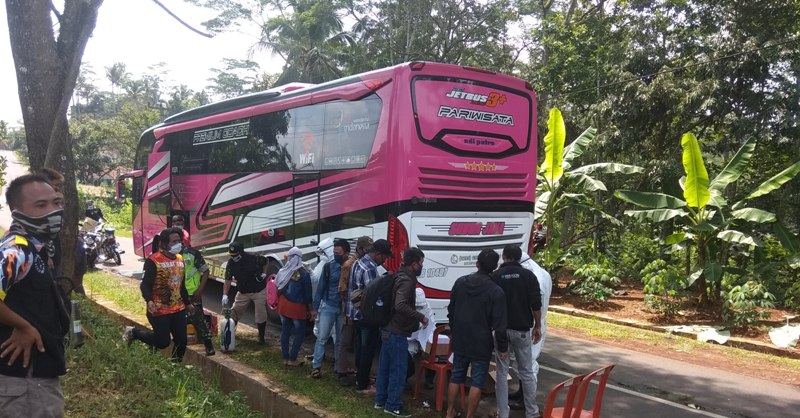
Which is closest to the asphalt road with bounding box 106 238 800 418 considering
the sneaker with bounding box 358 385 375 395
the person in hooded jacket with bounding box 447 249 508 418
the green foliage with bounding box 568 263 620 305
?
the person in hooded jacket with bounding box 447 249 508 418

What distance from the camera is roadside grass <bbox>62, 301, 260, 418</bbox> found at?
4.91m

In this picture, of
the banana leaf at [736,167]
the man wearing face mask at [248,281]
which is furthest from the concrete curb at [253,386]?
the banana leaf at [736,167]

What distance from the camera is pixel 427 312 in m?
6.04

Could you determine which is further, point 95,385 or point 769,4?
point 769,4

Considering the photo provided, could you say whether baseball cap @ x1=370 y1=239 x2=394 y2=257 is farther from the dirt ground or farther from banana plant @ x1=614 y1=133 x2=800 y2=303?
banana plant @ x1=614 y1=133 x2=800 y2=303

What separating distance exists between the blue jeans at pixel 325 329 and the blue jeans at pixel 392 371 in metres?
0.92

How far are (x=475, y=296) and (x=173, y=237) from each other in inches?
118

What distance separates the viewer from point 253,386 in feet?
19.2

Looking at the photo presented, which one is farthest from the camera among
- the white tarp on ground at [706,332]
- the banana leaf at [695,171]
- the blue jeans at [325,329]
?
the banana leaf at [695,171]

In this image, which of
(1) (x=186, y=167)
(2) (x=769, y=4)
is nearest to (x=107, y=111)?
(1) (x=186, y=167)

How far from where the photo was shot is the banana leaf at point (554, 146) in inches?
442

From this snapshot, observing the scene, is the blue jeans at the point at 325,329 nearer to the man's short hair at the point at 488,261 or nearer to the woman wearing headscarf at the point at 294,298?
the woman wearing headscarf at the point at 294,298

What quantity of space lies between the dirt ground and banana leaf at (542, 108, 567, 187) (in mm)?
2732

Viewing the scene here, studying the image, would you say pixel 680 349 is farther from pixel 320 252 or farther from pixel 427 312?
pixel 320 252
